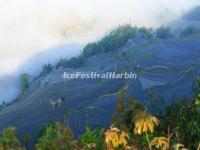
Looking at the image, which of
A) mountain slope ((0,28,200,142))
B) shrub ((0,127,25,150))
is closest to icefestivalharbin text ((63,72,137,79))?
mountain slope ((0,28,200,142))

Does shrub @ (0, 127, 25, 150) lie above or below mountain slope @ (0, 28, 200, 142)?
above

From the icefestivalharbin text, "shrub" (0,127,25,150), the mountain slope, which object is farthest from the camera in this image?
the icefestivalharbin text

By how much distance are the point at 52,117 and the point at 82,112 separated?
8.71 m

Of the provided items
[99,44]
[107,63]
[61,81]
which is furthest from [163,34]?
[61,81]

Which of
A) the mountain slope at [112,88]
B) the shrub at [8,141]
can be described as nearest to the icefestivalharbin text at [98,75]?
the mountain slope at [112,88]

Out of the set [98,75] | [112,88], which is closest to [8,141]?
[112,88]

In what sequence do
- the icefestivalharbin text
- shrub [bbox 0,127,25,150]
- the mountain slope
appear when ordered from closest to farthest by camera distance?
1. shrub [bbox 0,127,25,150]
2. the mountain slope
3. the icefestivalharbin text

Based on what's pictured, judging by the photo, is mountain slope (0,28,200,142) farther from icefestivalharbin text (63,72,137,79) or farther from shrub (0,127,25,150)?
shrub (0,127,25,150)

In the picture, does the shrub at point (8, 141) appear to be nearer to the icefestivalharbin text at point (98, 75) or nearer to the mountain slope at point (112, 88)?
the mountain slope at point (112, 88)

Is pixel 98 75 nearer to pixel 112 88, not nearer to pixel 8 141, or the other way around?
pixel 112 88

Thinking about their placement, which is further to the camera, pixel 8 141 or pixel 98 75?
pixel 98 75

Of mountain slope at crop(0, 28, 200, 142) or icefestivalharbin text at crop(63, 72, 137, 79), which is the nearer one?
mountain slope at crop(0, 28, 200, 142)

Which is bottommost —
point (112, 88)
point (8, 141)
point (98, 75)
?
point (112, 88)

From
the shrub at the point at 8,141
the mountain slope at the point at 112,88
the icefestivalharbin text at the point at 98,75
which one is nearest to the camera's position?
the shrub at the point at 8,141
